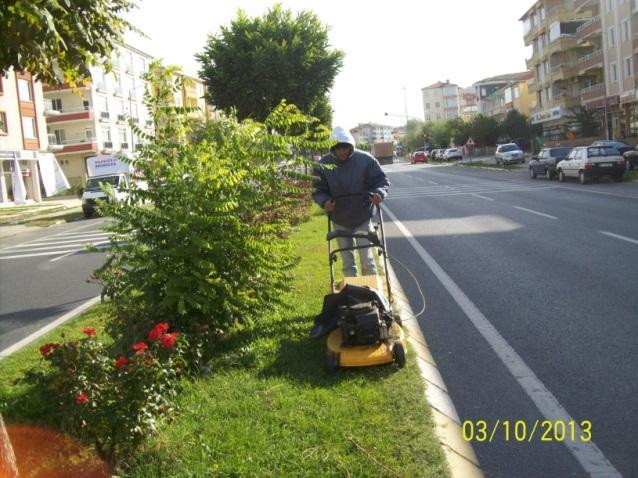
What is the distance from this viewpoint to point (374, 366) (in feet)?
16.2

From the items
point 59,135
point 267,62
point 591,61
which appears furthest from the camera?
point 59,135

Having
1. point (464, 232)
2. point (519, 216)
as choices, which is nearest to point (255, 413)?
point (464, 232)

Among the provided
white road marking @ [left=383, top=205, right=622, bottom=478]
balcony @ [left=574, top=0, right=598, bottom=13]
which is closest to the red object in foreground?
white road marking @ [left=383, top=205, right=622, bottom=478]

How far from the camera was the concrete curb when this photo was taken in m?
3.55

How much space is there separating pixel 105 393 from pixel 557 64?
67088 mm

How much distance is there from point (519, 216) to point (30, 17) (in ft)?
46.1

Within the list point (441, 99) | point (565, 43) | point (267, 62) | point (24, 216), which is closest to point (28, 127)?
point (24, 216)

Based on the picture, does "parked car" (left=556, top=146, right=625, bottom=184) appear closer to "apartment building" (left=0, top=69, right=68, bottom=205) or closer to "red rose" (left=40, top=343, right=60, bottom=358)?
"red rose" (left=40, top=343, right=60, bottom=358)

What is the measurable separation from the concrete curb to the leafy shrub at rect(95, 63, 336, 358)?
1388mm

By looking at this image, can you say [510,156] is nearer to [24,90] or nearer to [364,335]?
[24,90]

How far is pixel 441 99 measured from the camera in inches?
6865

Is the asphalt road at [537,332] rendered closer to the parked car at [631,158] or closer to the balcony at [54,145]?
the parked car at [631,158]

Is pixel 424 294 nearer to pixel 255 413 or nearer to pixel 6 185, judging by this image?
pixel 255 413
